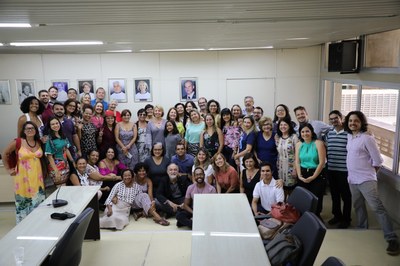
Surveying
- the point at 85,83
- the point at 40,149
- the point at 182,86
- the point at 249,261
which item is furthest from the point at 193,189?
the point at 85,83

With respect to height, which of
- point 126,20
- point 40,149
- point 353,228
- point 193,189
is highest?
point 126,20

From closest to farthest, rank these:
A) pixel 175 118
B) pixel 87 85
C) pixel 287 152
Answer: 1. pixel 287 152
2. pixel 175 118
3. pixel 87 85

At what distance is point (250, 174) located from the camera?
4.87 m

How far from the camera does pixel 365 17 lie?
327 cm

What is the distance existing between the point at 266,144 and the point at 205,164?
0.97 meters

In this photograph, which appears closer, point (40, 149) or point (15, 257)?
point (15, 257)

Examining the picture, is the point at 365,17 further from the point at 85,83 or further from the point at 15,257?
the point at 85,83

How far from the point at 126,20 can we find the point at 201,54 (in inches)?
203

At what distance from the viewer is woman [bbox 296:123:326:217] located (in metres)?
4.61

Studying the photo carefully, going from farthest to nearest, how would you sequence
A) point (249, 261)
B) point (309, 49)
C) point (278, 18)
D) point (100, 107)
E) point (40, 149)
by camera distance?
point (309, 49)
point (100, 107)
point (40, 149)
point (278, 18)
point (249, 261)

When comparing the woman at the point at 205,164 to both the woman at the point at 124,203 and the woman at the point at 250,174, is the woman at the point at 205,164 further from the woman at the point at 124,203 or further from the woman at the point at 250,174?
the woman at the point at 124,203

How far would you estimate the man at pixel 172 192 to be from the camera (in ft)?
17.3

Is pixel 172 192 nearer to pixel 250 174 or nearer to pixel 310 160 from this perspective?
pixel 250 174

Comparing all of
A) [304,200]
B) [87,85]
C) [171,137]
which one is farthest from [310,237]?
[87,85]
